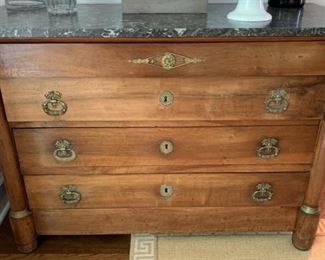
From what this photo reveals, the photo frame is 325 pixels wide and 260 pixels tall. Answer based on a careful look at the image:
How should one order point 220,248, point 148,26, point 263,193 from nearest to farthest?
point 148,26
point 263,193
point 220,248

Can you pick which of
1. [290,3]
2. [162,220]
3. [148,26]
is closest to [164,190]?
[162,220]

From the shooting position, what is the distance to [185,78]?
94 centimetres

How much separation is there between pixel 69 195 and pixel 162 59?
0.56 metres

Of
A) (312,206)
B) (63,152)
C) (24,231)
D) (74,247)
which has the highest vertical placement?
(63,152)

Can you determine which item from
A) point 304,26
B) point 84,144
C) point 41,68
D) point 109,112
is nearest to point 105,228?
point 84,144

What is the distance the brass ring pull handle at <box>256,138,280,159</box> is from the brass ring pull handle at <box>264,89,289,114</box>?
10 cm

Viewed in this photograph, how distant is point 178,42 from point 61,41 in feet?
1.02

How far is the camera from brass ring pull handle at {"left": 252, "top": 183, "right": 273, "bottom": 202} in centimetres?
112

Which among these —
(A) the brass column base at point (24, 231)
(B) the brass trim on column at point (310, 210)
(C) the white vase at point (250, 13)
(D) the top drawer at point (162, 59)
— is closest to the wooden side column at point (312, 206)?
(B) the brass trim on column at point (310, 210)

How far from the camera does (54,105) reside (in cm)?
96

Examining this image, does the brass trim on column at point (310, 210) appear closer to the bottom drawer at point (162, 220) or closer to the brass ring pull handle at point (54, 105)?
the bottom drawer at point (162, 220)

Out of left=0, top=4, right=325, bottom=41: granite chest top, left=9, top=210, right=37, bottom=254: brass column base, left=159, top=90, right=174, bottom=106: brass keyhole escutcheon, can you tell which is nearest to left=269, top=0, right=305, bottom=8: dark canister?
left=0, top=4, right=325, bottom=41: granite chest top

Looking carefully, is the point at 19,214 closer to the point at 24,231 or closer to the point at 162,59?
the point at 24,231

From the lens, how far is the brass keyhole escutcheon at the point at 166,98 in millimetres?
954
